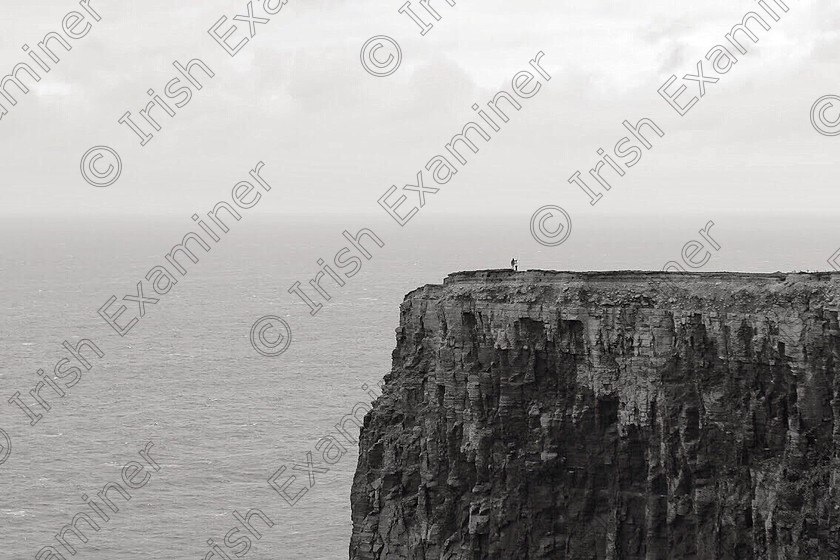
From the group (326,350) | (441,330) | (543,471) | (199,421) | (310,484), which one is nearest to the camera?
(543,471)

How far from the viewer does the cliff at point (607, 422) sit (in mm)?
49031

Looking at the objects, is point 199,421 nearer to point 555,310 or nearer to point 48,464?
point 48,464

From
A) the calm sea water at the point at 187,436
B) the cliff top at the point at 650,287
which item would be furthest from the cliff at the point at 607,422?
the calm sea water at the point at 187,436

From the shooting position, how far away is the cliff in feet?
161

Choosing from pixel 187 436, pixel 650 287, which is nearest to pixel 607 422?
pixel 650 287

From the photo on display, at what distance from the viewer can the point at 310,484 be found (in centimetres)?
11106

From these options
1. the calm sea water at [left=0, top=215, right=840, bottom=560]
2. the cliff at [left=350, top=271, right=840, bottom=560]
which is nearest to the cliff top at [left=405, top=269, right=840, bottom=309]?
the cliff at [left=350, top=271, right=840, bottom=560]

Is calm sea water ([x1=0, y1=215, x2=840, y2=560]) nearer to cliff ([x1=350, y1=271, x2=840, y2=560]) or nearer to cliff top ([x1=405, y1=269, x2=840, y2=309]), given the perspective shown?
cliff ([x1=350, y1=271, x2=840, y2=560])

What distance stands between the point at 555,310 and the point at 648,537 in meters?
9.25

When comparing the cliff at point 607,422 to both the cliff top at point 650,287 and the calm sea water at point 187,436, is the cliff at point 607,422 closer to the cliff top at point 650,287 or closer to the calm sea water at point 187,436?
the cliff top at point 650,287

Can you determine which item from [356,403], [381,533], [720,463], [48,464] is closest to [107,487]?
[48,464]

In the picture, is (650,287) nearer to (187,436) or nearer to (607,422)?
(607,422)

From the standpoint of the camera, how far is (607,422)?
54.8 m

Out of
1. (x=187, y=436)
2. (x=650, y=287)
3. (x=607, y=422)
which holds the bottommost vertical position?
(x=607, y=422)
